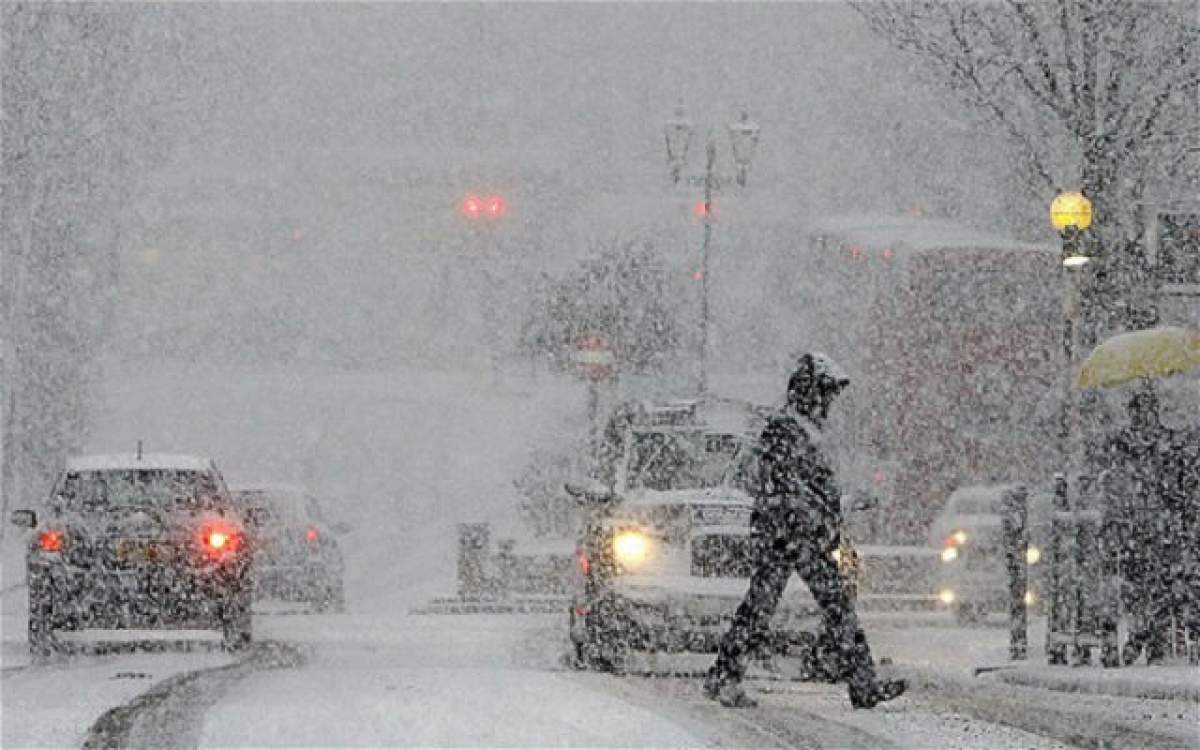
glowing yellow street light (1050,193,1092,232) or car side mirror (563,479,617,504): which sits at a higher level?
glowing yellow street light (1050,193,1092,232)

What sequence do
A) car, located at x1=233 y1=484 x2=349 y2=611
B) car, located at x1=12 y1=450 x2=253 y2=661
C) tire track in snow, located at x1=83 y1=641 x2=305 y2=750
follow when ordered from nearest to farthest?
tire track in snow, located at x1=83 y1=641 x2=305 y2=750 < car, located at x1=12 y1=450 x2=253 y2=661 < car, located at x1=233 y1=484 x2=349 y2=611

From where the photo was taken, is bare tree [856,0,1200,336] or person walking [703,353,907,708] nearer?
person walking [703,353,907,708]

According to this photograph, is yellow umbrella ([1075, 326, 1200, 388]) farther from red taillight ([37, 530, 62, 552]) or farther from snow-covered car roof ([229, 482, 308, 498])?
snow-covered car roof ([229, 482, 308, 498])

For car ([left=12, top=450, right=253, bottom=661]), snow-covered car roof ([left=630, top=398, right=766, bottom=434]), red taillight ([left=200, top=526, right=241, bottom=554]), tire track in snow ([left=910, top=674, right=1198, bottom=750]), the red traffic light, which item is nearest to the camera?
tire track in snow ([left=910, top=674, right=1198, bottom=750])

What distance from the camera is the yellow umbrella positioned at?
1584 cm

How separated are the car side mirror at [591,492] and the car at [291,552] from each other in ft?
37.0

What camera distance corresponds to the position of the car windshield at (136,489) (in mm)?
17859

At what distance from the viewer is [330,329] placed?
7106 cm

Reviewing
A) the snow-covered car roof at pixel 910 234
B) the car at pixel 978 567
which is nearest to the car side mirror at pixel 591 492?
the car at pixel 978 567

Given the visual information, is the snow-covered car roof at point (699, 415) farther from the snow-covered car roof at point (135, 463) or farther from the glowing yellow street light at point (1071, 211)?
the snow-covered car roof at point (135, 463)

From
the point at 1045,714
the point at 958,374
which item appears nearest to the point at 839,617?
the point at 1045,714

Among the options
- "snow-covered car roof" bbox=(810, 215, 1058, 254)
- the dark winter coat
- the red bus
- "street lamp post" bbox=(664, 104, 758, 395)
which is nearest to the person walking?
the dark winter coat

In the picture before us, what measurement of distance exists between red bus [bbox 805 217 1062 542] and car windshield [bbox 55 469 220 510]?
25906 millimetres

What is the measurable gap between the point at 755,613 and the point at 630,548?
3274 mm
